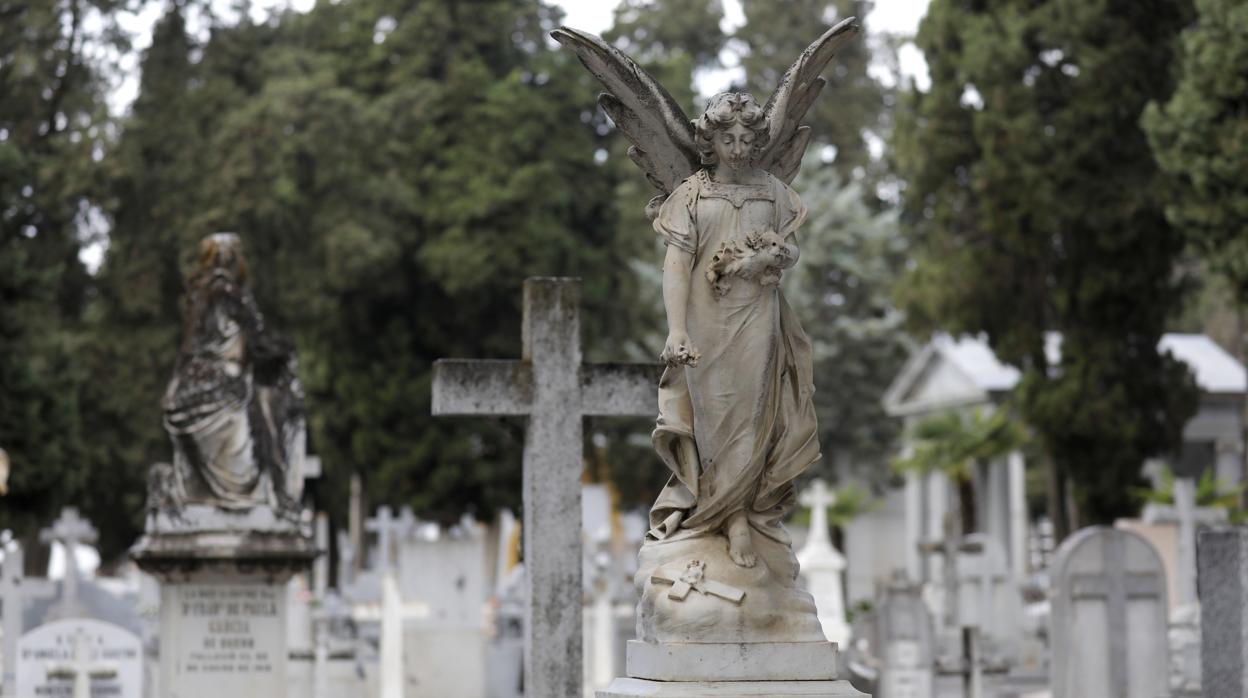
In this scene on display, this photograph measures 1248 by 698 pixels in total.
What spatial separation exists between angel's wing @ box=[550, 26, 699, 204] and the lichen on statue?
7.06 m

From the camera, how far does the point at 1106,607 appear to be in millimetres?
12516

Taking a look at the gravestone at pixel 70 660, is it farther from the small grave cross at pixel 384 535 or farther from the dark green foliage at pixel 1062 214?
the dark green foliage at pixel 1062 214

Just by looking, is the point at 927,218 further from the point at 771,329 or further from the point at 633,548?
the point at 771,329

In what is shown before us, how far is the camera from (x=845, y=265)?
3706cm

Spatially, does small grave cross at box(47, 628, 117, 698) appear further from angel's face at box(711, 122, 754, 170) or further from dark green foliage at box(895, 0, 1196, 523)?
dark green foliage at box(895, 0, 1196, 523)

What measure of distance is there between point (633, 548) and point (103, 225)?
9.44 m

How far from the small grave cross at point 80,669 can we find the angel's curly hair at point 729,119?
324 inches

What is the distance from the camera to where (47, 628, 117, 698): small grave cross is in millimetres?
13883

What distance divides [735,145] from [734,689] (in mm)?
1945

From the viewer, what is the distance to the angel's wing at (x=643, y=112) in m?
7.46

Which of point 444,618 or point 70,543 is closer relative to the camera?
point 70,543

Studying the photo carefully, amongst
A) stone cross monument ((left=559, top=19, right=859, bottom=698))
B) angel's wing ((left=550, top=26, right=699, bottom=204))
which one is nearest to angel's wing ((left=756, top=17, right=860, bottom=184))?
stone cross monument ((left=559, top=19, right=859, bottom=698))

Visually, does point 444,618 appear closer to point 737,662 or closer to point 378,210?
point 378,210

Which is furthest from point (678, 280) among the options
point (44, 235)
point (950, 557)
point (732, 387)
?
point (44, 235)
